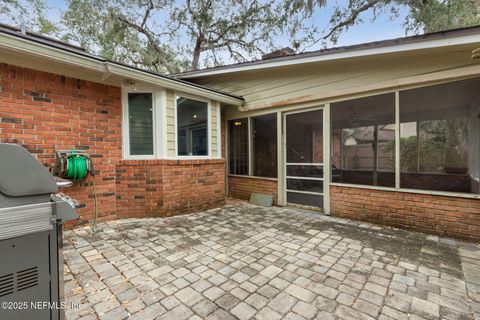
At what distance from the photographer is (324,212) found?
466 centimetres

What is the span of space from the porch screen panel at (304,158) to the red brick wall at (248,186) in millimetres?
376

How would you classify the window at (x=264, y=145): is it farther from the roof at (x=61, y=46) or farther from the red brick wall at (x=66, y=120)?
the red brick wall at (x=66, y=120)

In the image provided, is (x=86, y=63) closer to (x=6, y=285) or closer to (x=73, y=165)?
(x=73, y=165)

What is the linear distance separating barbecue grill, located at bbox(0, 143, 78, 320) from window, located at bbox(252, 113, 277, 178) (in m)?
4.56

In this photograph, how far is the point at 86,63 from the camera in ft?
11.1

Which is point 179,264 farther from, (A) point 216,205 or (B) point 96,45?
(B) point 96,45

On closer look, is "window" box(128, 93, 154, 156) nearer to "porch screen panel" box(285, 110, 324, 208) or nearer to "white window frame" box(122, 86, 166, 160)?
"white window frame" box(122, 86, 166, 160)

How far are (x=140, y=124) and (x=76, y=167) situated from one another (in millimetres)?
1340

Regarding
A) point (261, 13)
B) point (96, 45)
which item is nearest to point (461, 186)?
point (261, 13)

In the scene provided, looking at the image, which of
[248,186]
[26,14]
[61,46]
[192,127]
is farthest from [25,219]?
[26,14]

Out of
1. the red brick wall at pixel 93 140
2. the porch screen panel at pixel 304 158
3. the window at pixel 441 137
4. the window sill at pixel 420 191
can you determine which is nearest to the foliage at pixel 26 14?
the red brick wall at pixel 93 140

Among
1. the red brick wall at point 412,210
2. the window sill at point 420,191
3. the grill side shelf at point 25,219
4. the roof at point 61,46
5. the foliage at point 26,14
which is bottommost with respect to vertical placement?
the red brick wall at point 412,210

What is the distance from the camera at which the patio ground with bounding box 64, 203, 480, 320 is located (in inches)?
72.5

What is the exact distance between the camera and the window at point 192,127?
4602 millimetres
